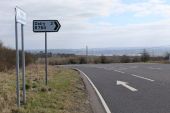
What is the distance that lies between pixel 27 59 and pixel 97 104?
27.5 m

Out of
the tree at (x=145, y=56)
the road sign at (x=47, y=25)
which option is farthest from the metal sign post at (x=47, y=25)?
the tree at (x=145, y=56)

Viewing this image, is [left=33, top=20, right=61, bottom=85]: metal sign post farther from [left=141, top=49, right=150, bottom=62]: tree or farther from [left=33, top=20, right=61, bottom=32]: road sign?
[left=141, top=49, right=150, bottom=62]: tree

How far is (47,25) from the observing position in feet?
62.0

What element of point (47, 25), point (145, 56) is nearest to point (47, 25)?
point (47, 25)

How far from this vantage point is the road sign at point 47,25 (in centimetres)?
1875

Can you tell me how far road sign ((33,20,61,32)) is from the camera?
18.8 m

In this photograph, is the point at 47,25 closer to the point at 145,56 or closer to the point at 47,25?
the point at 47,25

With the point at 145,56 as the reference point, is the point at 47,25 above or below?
above

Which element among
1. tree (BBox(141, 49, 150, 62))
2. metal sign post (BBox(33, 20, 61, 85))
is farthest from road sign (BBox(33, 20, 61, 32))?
tree (BBox(141, 49, 150, 62))

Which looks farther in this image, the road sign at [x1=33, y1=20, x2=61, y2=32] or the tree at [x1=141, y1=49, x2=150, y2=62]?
the tree at [x1=141, y1=49, x2=150, y2=62]

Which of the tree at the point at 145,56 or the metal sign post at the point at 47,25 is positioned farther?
the tree at the point at 145,56

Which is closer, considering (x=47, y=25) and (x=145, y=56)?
(x=47, y=25)

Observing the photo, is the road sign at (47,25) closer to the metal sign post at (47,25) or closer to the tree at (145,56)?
the metal sign post at (47,25)

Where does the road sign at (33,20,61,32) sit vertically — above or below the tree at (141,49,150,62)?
above
